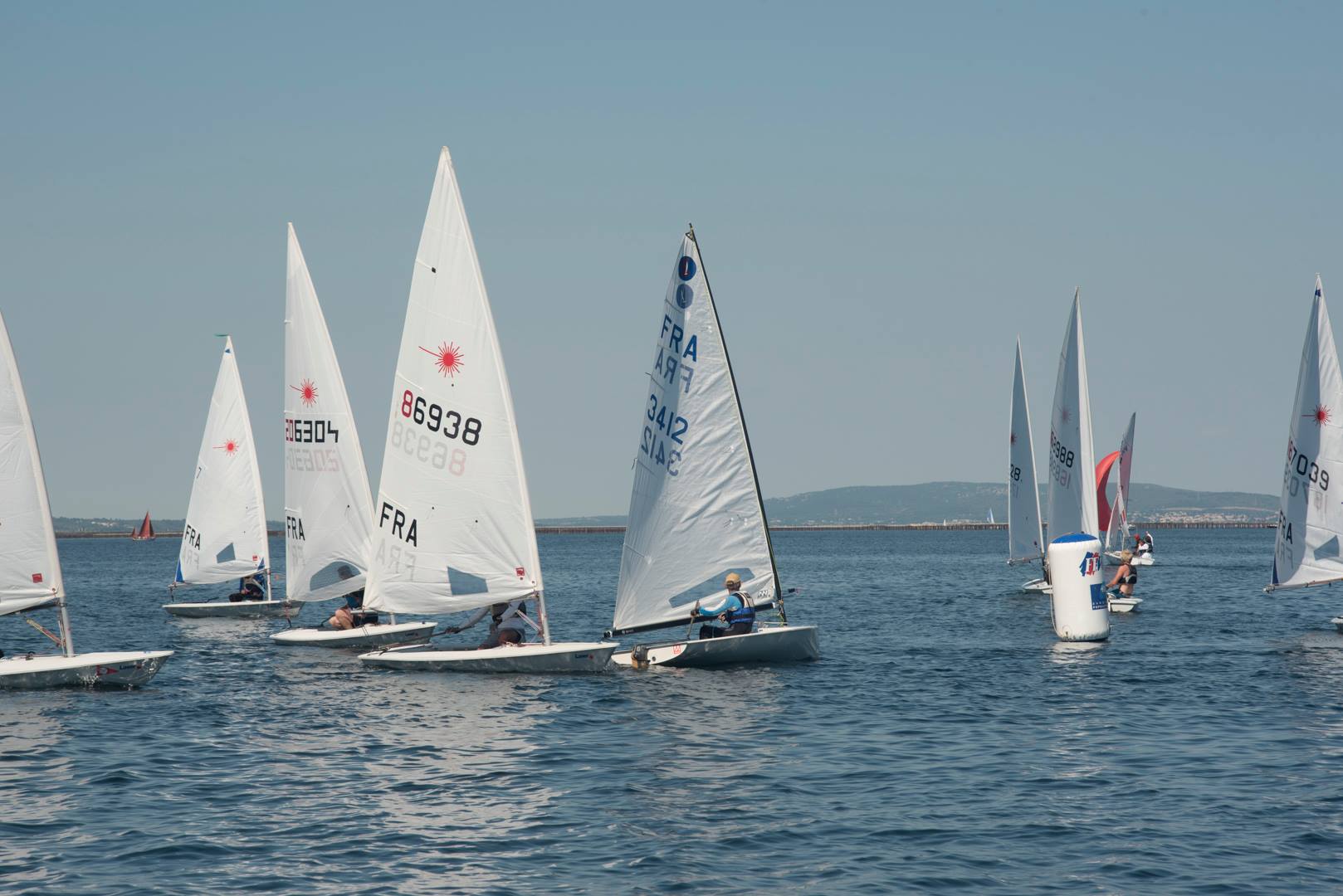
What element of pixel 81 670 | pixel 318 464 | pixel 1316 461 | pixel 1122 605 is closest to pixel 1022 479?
pixel 1122 605

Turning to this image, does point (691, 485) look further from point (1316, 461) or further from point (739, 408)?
point (1316, 461)

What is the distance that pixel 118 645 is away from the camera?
3553 cm

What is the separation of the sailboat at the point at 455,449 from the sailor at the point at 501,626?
0.37 m

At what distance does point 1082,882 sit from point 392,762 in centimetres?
953

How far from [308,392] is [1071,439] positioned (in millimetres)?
25146

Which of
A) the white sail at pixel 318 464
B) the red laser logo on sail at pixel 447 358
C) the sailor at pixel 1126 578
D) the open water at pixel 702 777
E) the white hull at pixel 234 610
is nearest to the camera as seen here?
the open water at pixel 702 777

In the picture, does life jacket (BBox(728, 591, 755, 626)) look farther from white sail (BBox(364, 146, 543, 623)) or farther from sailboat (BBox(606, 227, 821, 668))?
white sail (BBox(364, 146, 543, 623))

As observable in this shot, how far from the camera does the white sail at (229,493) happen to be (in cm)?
4422

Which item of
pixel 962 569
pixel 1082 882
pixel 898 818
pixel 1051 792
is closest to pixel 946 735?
pixel 1051 792

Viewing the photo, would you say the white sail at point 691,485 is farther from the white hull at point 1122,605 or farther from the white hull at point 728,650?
the white hull at point 1122,605

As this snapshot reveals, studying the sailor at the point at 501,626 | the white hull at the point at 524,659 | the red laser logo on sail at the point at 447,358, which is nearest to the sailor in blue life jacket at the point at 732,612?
the white hull at the point at 524,659

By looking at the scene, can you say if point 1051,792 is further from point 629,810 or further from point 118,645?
point 118,645

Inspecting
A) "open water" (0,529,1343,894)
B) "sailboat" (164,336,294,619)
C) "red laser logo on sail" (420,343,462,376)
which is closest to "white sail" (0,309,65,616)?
"open water" (0,529,1343,894)

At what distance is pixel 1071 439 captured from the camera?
149 feet
